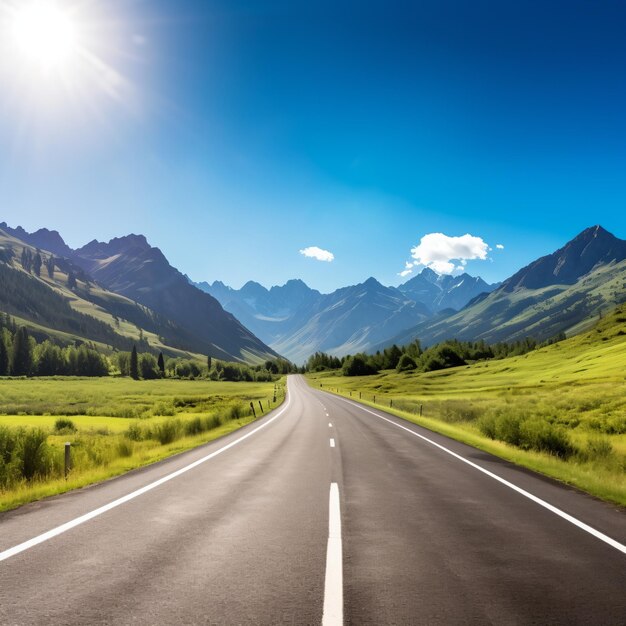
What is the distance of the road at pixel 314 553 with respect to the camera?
4.33 meters

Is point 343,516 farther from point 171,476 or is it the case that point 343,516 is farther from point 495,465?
point 495,465

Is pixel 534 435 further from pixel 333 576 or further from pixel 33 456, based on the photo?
pixel 33 456

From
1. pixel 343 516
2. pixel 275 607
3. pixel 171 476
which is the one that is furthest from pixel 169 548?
pixel 171 476

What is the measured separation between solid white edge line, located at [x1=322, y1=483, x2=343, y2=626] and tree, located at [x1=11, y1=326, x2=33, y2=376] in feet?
526

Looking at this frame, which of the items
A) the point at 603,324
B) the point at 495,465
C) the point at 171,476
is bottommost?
the point at 495,465

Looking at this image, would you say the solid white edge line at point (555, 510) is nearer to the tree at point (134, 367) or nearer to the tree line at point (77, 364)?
→ the tree line at point (77, 364)

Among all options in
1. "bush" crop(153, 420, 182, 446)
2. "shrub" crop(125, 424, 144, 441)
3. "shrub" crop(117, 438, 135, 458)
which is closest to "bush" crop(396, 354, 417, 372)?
"bush" crop(153, 420, 182, 446)

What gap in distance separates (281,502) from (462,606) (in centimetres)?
502

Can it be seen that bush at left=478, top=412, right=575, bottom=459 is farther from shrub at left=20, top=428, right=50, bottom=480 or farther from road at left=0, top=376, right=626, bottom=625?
shrub at left=20, top=428, right=50, bottom=480

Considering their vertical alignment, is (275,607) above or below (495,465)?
above

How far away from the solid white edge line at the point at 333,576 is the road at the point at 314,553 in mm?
22

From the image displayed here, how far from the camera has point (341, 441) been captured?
19.3 metres

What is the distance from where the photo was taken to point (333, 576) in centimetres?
512

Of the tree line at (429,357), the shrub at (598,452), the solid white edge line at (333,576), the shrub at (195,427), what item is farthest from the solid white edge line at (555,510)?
the tree line at (429,357)
